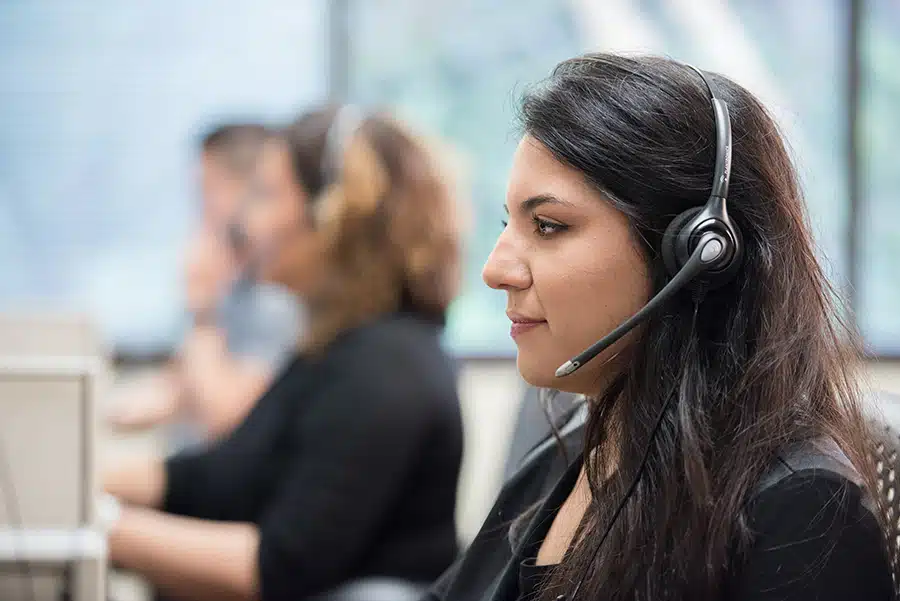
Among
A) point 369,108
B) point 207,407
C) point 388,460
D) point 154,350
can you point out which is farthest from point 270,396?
point 154,350

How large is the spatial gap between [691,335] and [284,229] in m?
1.08

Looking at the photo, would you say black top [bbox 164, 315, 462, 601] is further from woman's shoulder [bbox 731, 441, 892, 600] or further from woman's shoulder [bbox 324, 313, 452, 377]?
woman's shoulder [bbox 731, 441, 892, 600]

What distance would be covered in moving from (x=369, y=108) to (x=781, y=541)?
1186 mm

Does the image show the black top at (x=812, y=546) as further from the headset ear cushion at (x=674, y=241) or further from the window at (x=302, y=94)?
the window at (x=302, y=94)

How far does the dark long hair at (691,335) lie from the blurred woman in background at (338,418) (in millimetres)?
699

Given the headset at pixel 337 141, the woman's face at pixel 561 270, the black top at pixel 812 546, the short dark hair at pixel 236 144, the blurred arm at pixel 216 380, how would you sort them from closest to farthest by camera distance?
1. the black top at pixel 812 546
2. the woman's face at pixel 561 270
3. the headset at pixel 337 141
4. the short dark hair at pixel 236 144
5. the blurred arm at pixel 216 380

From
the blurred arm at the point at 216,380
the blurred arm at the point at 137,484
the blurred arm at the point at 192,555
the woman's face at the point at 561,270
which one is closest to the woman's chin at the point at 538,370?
the woman's face at the point at 561,270

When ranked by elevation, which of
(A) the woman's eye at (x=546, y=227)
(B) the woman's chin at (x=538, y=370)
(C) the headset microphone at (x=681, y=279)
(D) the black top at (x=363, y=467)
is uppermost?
(A) the woman's eye at (x=546, y=227)

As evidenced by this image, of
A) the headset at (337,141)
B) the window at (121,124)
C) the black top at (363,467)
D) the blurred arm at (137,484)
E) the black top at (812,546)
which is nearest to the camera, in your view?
the black top at (812,546)

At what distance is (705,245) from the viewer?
2.42 ft

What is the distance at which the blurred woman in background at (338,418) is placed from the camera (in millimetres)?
1459

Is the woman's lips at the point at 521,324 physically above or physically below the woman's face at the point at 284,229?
below

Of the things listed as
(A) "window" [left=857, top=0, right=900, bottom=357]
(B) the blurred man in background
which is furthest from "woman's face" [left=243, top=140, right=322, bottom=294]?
(A) "window" [left=857, top=0, right=900, bottom=357]

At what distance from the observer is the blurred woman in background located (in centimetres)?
146
